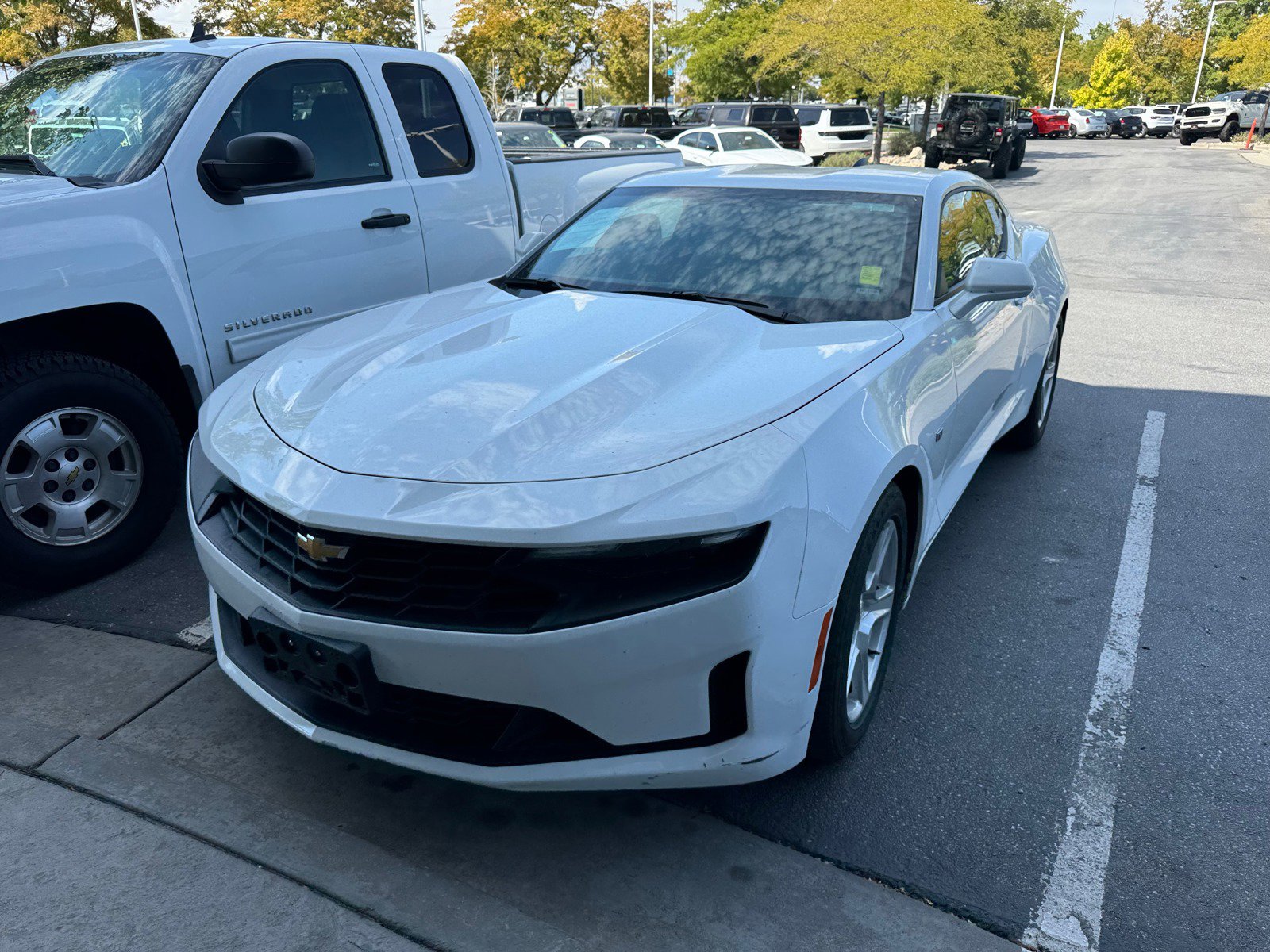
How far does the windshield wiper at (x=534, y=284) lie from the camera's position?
3756 millimetres

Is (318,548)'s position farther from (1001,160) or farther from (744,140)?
(1001,160)

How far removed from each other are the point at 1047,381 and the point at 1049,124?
52.5 meters

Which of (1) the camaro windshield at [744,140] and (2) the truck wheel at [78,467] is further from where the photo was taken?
(1) the camaro windshield at [744,140]

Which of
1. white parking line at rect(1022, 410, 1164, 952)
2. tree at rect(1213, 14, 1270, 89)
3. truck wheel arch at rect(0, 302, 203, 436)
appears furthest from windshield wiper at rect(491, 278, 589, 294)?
tree at rect(1213, 14, 1270, 89)

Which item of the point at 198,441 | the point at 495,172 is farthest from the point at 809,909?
the point at 495,172

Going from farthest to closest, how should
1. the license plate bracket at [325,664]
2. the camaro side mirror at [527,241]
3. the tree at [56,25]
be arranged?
1. the tree at [56,25]
2. the camaro side mirror at [527,241]
3. the license plate bracket at [325,664]

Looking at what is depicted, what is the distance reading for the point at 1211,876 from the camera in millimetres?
2500

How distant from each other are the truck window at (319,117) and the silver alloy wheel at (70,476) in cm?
132

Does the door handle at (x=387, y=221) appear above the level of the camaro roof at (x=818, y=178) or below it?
below

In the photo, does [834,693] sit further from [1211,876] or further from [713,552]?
[1211,876]

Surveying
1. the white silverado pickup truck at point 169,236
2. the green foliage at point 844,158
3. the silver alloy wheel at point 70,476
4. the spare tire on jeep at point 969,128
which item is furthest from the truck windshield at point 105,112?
the spare tire on jeep at point 969,128

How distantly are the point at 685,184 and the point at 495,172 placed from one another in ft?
5.10

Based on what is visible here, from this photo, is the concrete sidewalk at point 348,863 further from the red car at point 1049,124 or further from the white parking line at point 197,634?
the red car at point 1049,124

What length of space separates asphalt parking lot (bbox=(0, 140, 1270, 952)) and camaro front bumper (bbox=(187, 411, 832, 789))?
1.33 feet
